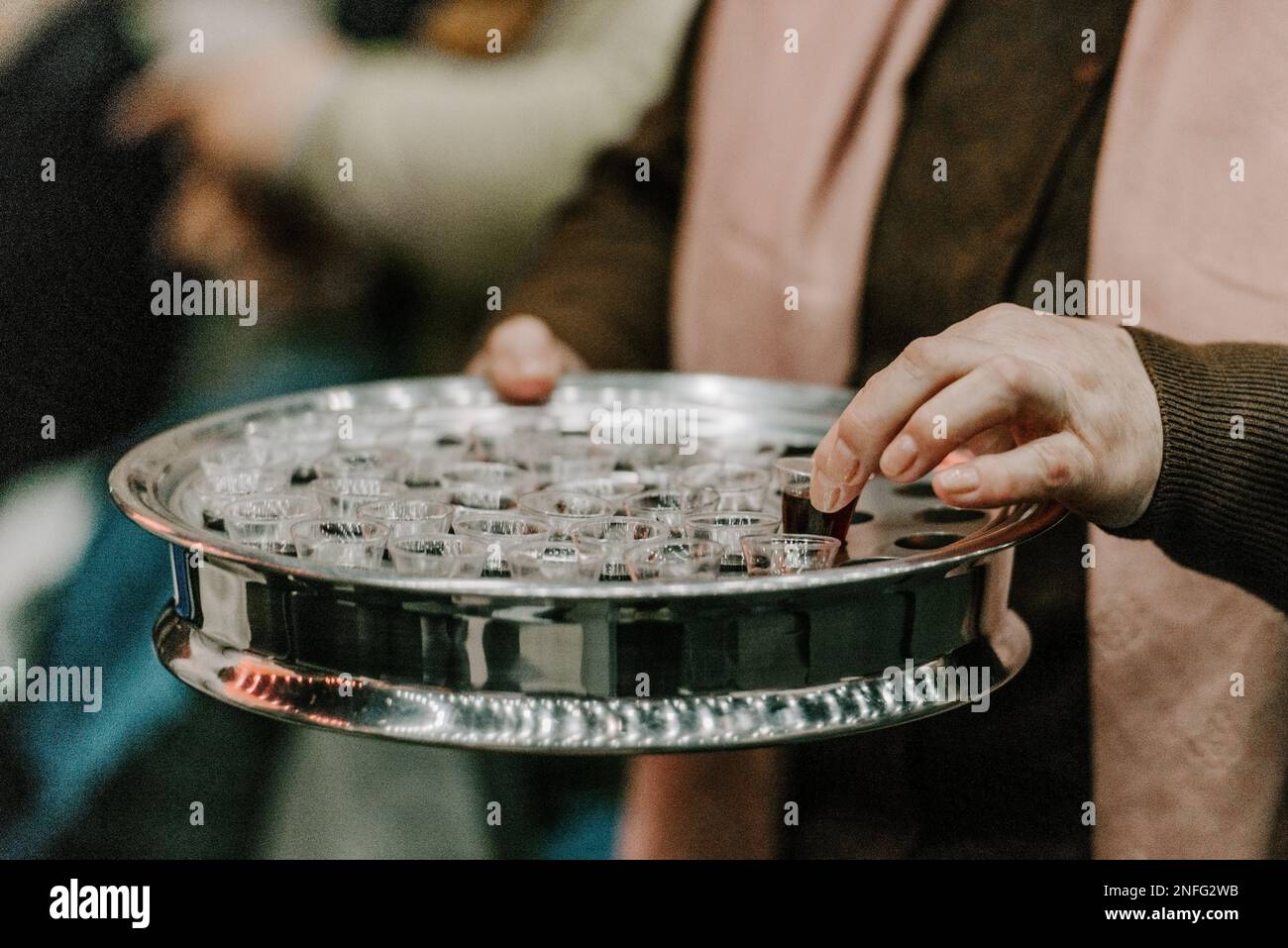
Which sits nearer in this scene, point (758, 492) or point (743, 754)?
point (758, 492)

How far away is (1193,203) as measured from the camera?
59 centimetres

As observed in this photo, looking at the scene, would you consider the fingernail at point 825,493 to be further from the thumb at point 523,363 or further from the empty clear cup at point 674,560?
the thumb at point 523,363

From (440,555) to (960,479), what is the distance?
20 centimetres

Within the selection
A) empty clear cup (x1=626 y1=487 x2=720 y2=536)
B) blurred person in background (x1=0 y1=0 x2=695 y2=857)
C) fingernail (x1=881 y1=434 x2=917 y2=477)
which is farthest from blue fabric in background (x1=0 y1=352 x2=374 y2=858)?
fingernail (x1=881 y1=434 x2=917 y2=477)

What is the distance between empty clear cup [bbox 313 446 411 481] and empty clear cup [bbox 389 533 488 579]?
0.10 meters

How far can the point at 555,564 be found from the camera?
43cm

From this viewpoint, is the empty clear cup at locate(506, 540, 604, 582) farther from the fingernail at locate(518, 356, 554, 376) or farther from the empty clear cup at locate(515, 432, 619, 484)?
the fingernail at locate(518, 356, 554, 376)

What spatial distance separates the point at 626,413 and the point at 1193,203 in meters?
0.33

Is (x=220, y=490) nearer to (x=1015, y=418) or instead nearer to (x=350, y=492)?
(x=350, y=492)

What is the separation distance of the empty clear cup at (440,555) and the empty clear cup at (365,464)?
100 mm

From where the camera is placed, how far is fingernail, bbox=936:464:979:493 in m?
0.41

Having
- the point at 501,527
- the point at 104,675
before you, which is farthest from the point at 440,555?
the point at 104,675
